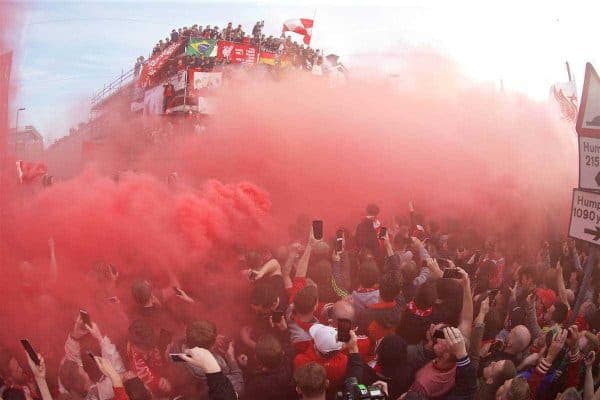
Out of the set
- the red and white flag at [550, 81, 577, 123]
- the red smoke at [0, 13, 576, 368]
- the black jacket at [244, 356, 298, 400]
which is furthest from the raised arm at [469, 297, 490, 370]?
the red and white flag at [550, 81, 577, 123]

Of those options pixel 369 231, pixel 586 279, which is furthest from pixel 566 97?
pixel 369 231

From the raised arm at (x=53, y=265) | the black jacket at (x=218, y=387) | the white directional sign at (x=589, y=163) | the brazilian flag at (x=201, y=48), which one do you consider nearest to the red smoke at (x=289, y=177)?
the raised arm at (x=53, y=265)

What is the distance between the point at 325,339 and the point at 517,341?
5.49 ft

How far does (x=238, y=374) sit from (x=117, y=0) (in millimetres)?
2196

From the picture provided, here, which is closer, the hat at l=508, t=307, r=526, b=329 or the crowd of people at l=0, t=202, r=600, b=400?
the crowd of people at l=0, t=202, r=600, b=400

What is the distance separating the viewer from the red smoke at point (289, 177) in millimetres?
3127

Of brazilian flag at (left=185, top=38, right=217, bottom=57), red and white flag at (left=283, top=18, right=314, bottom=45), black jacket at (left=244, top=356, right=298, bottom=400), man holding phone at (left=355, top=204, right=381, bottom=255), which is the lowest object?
black jacket at (left=244, top=356, right=298, bottom=400)

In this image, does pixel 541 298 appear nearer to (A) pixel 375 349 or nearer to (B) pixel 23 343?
(A) pixel 375 349

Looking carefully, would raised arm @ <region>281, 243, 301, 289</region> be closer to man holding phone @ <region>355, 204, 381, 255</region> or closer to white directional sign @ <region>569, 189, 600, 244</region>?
man holding phone @ <region>355, 204, 381, 255</region>

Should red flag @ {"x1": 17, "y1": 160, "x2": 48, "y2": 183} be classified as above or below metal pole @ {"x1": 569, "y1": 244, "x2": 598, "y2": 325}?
above

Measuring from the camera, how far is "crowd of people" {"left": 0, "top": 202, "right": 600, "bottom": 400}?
9.89 feet

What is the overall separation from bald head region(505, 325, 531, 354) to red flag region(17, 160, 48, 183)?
3244 millimetres

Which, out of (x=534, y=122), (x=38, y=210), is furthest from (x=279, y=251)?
(x=534, y=122)

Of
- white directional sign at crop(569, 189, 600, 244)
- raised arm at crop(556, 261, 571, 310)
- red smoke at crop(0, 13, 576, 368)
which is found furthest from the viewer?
raised arm at crop(556, 261, 571, 310)
